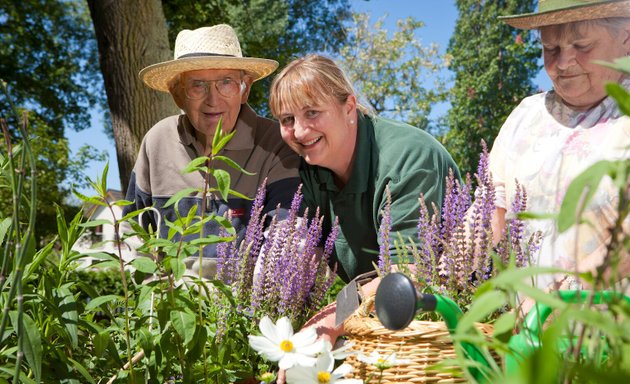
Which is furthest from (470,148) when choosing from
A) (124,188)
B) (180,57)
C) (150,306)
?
(150,306)

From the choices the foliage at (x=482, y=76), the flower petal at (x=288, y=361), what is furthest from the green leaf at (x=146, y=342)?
the foliage at (x=482, y=76)

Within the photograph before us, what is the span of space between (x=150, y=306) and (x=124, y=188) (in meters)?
5.95

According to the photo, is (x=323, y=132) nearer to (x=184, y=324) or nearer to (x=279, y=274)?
(x=279, y=274)

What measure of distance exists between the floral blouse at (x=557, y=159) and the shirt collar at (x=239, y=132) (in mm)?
1163

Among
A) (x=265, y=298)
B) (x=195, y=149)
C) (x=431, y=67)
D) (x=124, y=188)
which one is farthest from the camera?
(x=431, y=67)

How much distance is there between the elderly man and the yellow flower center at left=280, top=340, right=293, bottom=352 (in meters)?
1.60

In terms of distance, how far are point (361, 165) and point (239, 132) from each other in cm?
Result: 76

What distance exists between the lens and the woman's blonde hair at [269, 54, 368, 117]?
2369mm

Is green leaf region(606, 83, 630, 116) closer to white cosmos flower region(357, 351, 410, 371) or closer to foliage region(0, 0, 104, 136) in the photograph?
white cosmos flower region(357, 351, 410, 371)

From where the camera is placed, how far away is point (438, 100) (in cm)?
2592

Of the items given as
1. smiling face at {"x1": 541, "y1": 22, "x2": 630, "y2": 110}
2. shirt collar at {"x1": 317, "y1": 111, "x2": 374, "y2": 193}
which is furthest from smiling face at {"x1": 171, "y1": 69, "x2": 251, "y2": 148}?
smiling face at {"x1": 541, "y1": 22, "x2": 630, "y2": 110}

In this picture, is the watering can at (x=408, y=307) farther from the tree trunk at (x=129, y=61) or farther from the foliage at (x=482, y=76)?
the foliage at (x=482, y=76)

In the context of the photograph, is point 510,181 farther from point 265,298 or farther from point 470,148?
point 470,148

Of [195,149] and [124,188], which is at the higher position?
[195,149]
